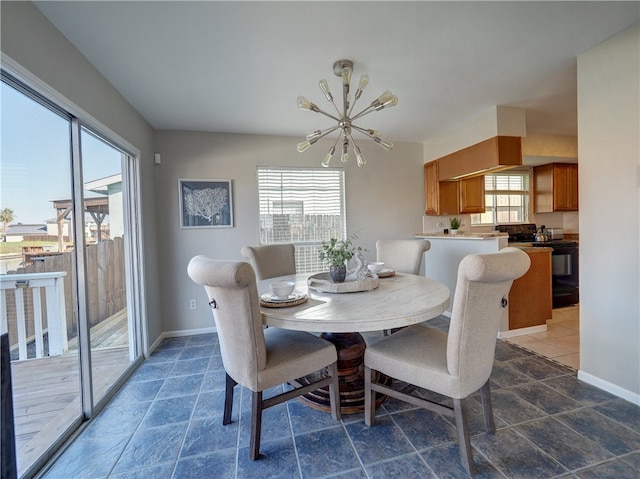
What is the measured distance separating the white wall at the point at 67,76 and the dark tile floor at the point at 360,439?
126cm

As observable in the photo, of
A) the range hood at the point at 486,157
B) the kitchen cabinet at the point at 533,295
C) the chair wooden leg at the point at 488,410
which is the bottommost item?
the chair wooden leg at the point at 488,410

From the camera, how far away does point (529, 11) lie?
1.59 m

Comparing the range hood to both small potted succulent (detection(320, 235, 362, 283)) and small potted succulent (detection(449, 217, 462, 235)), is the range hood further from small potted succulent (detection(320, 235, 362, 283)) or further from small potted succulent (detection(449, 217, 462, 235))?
small potted succulent (detection(320, 235, 362, 283))

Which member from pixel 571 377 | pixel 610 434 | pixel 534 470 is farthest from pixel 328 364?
pixel 571 377

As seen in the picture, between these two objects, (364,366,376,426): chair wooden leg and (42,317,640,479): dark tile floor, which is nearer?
(42,317,640,479): dark tile floor

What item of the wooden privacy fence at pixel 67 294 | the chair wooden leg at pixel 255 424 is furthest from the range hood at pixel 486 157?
the wooden privacy fence at pixel 67 294

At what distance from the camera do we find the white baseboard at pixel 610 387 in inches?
71.7

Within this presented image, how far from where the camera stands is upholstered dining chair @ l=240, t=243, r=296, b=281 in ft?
8.30

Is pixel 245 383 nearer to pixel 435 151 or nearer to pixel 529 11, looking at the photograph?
pixel 529 11

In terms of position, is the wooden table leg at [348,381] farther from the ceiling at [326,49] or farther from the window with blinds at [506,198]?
the window with blinds at [506,198]

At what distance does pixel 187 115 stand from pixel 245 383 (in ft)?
8.68

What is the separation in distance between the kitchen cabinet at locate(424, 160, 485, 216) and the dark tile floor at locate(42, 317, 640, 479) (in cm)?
231

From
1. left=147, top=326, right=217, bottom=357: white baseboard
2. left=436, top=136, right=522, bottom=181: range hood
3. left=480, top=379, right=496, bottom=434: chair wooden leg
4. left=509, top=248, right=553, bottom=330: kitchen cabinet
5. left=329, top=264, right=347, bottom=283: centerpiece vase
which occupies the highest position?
left=436, top=136, right=522, bottom=181: range hood

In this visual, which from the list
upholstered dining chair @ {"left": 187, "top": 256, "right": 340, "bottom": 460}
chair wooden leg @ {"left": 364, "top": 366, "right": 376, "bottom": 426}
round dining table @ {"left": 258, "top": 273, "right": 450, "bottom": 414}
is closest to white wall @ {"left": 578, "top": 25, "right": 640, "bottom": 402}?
round dining table @ {"left": 258, "top": 273, "right": 450, "bottom": 414}
